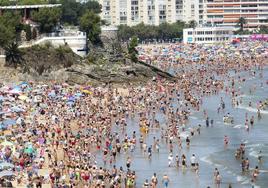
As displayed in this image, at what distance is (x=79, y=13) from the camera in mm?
131000

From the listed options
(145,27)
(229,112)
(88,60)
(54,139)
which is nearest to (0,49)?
(88,60)

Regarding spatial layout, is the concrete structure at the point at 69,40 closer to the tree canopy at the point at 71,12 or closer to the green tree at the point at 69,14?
the tree canopy at the point at 71,12

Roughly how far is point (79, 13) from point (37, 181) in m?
90.0

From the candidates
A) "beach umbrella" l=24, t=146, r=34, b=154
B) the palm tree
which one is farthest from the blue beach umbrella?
the palm tree

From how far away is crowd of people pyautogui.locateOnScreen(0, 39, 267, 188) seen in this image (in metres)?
45.1

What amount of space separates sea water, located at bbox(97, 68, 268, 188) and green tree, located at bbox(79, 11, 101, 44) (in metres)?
31.3

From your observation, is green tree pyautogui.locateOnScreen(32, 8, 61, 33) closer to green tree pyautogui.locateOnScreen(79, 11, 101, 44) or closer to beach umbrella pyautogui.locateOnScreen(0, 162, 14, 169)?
green tree pyautogui.locateOnScreen(79, 11, 101, 44)

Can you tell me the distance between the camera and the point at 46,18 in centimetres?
9425

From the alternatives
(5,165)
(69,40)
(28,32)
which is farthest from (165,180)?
(28,32)

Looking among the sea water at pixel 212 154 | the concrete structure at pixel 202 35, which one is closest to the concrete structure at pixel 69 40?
the sea water at pixel 212 154

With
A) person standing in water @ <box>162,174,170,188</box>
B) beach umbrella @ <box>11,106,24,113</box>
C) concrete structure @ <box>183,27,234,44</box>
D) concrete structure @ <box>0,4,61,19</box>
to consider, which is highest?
concrete structure @ <box>0,4,61,19</box>

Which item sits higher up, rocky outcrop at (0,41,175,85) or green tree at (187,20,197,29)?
rocky outcrop at (0,41,175,85)

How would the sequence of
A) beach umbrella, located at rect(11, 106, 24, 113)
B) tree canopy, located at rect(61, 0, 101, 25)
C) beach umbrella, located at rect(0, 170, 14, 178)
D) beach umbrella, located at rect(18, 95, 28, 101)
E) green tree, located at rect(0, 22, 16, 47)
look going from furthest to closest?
tree canopy, located at rect(61, 0, 101, 25)
green tree, located at rect(0, 22, 16, 47)
beach umbrella, located at rect(18, 95, 28, 101)
beach umbrella, located at rect(11, 106, 24, 113)
beach umbrella, located at rect(0, 170, 14, 178)

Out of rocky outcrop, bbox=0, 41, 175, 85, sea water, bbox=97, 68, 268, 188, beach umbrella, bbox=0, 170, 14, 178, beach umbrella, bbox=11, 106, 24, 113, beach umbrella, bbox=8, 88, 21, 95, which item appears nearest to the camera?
beach umbrella, bbox=0, 170, 14, 178
